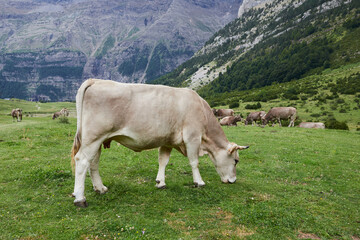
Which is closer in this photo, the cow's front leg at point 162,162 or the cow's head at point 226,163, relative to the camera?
the cow's front leg at point 162,162

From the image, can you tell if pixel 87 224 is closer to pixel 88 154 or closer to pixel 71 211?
pixel 71 211

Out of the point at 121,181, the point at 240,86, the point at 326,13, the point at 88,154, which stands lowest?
the point at 240,86

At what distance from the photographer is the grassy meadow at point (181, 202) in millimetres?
5461

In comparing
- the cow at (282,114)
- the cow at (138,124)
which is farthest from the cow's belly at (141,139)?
the cow at (282,114)

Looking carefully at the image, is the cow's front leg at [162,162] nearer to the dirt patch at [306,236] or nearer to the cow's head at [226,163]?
the cow's head at [226,163]

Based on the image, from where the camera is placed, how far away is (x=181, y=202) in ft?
23.0

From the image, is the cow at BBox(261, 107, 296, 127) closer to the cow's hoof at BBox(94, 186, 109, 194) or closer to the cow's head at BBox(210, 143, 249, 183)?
the cow's head at BBox(210, 143, 249, 183)

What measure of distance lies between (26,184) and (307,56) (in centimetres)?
13338

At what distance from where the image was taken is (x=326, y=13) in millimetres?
147000

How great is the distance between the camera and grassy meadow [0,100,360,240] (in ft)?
17.9

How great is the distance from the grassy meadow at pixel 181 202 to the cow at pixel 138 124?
71 cm

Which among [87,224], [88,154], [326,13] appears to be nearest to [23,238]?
[87,224]

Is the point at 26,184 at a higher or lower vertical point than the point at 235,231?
lower

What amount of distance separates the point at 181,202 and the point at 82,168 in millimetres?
3074
